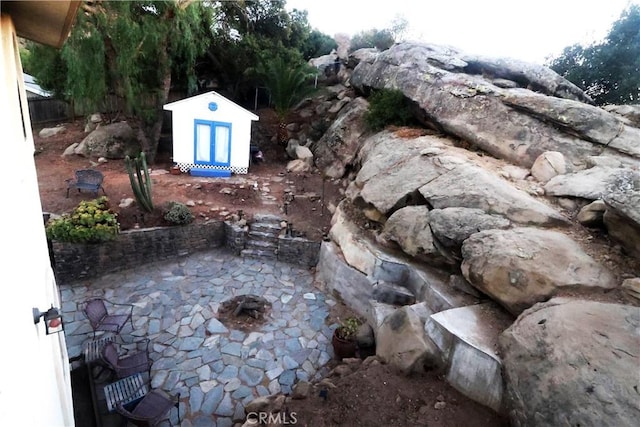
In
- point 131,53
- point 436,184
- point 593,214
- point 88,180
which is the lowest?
point 88,180

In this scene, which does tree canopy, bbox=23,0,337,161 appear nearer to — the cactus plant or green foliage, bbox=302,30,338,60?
green foliage, bbox=302,30,338,60

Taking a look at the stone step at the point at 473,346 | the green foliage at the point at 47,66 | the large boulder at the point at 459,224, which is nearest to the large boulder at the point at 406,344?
the stone step at the point at 473,346

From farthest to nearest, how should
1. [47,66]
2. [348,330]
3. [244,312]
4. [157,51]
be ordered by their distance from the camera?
[47,66] < [157,51] < [244,312] < [348,330]

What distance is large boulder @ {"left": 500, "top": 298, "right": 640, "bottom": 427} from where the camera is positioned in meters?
3.00

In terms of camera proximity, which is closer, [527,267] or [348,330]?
[527,267]

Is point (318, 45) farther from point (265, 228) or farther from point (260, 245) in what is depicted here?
point (260, 245)

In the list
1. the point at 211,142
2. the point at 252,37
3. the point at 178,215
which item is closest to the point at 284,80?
the point at 252,37

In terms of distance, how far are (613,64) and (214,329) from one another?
723 inches

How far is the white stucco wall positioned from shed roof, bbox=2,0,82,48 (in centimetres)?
816

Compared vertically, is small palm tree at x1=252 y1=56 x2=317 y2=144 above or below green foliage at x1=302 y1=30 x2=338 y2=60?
below

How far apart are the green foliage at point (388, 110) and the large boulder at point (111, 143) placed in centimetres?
965

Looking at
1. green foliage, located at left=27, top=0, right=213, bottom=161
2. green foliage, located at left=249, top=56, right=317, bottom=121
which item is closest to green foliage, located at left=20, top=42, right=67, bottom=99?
green foliage, located at left=27, top=0, right=213, bottom=161

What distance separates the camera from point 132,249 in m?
7.95

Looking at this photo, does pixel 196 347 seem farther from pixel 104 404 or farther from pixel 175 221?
pixel 175 221
